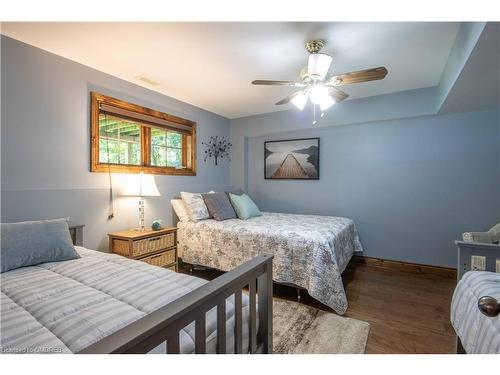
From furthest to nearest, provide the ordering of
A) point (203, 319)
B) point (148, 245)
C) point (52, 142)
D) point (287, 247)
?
point (148, 245)
point (287, 247)
point (52, 142)
point (203, 319)

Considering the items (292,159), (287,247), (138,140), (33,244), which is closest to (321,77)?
(287,247)

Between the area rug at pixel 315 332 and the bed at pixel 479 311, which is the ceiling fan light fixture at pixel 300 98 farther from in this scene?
the area rug at pixel 315 332

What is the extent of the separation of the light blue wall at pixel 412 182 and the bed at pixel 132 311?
9.53 feet

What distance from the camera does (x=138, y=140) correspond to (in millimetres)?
3160

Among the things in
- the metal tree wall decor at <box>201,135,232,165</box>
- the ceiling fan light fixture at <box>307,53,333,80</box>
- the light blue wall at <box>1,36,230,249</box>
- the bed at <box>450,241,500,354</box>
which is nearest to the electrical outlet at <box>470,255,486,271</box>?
the bed at <box>450,241,500,354</box>

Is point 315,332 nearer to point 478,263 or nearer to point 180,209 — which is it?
point 478,263

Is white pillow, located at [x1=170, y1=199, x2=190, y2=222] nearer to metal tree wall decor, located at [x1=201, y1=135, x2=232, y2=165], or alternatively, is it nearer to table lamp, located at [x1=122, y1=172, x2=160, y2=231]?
table lamp, located at [x1=122, y1=172, x2=160, y2=231]

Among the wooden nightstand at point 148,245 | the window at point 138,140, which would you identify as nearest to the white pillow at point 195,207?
the wooden nightstand at point 148,245

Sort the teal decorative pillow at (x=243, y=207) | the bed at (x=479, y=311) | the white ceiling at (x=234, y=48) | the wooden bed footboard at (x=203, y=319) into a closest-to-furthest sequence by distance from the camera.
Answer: the wooden bed footboard at (x=203, y=319) < the bed at (x=479, y=311) < the white ceiling at (x=234, y=48) < the teal decorative pillow at (x=243, y=207)

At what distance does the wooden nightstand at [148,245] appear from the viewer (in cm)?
248

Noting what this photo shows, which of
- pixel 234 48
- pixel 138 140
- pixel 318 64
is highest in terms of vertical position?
pixel 234 48

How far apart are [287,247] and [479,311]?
1.51 meters
